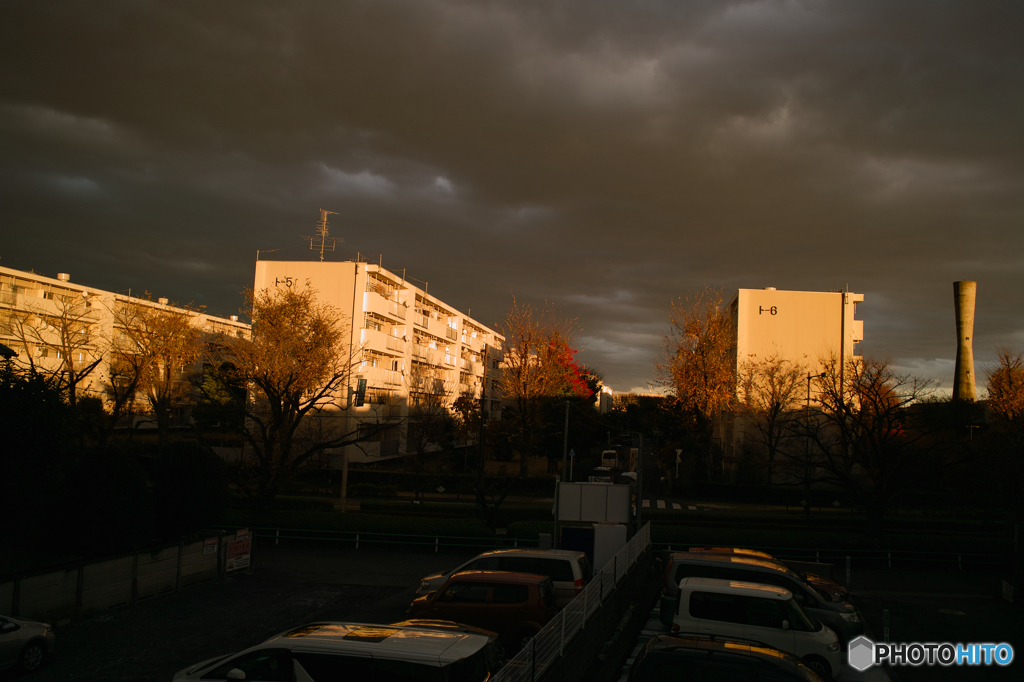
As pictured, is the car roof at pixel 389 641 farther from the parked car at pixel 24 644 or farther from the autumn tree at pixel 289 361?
the autumn tree at pixel 289 361

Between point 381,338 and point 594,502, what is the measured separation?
111 ft

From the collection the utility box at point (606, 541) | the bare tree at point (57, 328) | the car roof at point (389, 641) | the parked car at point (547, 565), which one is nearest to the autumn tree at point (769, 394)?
the utility box at point (606, 541)

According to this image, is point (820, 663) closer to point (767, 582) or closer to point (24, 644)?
point (767, 582)

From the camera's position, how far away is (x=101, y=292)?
183ft

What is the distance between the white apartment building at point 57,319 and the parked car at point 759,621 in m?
43.2

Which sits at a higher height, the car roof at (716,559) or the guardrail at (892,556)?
the car roof at (716,559)

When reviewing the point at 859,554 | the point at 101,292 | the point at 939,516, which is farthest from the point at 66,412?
the point at 101,292

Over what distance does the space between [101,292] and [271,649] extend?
59.9 m

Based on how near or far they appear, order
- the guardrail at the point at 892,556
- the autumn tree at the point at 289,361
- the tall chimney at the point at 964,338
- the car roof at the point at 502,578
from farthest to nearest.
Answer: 1. the tall chimney at the point at 964,338
2. the autumn tree at the point at 289,361
3. the guardrail at the point at 892,556
4. the car roof at the point at 502,578

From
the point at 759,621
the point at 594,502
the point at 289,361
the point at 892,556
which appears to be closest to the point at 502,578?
the point at 759,621

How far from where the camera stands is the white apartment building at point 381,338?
159ft

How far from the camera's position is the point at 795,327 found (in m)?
55.5

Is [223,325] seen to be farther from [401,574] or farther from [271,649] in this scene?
[271,649]

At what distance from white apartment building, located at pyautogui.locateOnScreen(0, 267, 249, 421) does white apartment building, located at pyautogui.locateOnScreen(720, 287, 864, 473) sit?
139 ft
